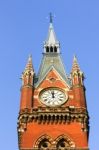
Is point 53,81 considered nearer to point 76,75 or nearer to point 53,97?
point 76,75

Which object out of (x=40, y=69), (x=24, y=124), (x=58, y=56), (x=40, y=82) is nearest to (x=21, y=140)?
(x=24, y=124)

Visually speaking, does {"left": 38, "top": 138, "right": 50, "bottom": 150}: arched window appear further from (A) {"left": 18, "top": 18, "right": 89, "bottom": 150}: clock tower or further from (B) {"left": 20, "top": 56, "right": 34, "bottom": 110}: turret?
(B) {"left": 20, "top": 56, "right": 34, "bottom": 110}: turret

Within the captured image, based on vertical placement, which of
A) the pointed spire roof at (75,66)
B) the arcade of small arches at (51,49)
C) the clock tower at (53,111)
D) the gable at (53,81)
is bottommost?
the clock tower at (53,111)

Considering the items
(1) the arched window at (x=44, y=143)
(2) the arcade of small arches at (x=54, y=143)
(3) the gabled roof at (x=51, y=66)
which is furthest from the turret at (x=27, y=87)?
(2) the arcade of small arches at (x=54, y=143)

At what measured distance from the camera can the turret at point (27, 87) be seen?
155ft

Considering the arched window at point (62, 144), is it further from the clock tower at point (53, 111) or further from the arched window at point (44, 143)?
the arched window at point (44, 143)

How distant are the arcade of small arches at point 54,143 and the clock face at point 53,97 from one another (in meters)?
3.98

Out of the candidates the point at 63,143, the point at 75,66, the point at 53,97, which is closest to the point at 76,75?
the point at 75,66

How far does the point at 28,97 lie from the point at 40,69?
680 centimetres

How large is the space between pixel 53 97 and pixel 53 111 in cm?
245

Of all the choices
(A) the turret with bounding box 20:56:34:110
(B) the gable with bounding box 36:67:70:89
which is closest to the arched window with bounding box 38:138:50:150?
(A) the turret with bounding box 20:56:34:110

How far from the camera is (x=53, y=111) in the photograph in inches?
1815

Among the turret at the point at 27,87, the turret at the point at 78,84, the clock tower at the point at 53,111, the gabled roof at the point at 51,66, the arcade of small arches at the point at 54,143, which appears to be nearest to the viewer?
the arcade of small arches at the point at 54,143

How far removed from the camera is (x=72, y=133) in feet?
148
